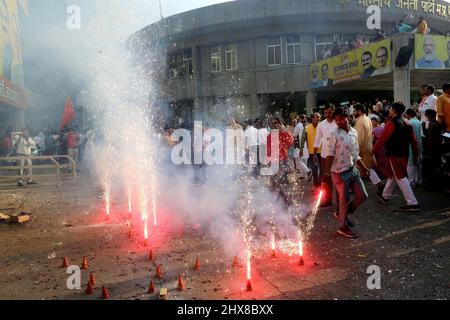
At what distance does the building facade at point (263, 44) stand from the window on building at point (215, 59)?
0.07 m

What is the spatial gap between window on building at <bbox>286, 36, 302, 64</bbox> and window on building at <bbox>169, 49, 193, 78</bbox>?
6992mm

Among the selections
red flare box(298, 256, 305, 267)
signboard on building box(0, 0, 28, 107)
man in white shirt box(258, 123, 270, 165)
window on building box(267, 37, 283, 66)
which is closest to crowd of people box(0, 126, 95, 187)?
signboard on building box(0, 0, 28, 107)

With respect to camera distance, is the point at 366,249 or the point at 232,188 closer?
the point at 366,249

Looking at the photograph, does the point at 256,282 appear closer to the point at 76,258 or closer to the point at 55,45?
the point at 76,258

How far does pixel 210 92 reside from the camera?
2784 centimetres

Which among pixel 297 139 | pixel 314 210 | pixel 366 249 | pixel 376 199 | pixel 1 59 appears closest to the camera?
pixel 366 249

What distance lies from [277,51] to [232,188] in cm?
1831

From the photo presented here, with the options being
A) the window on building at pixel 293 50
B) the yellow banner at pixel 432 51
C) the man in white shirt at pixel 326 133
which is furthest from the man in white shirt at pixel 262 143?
the window on building at pixel 293 50

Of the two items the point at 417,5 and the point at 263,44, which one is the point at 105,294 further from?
the point at 417,5

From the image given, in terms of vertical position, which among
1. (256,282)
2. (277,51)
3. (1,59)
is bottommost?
(256,282)

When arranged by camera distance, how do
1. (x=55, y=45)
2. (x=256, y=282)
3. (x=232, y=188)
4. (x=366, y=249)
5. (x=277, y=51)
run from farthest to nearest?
(x=277, y=51)
(x=55, y=45)
(x=232, y=188)
(x=366, y=249)
(x=256, y=282)

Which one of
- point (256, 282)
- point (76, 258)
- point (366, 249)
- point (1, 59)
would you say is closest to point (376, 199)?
point (366, 249)

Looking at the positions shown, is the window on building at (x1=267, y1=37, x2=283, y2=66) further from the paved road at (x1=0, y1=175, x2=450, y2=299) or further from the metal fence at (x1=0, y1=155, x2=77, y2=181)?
the paved road at (x1=0, y1=175, x2=450, y2=299)

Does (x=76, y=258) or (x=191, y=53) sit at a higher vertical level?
(x=191, y=53)
